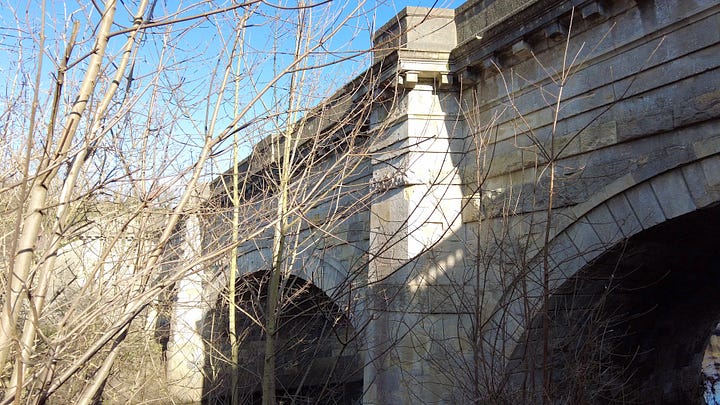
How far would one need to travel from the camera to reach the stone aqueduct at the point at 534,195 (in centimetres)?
342

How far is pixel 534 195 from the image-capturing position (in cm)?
297

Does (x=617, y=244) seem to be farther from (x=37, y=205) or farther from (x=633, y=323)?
(x=37, y=205)

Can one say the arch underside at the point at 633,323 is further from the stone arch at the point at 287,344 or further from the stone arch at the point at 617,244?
the stone arch at the point at 287,344

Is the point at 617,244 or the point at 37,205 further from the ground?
the point at 617,244

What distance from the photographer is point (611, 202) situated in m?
3.95

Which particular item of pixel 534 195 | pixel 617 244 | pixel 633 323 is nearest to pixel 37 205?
pixel 534 195

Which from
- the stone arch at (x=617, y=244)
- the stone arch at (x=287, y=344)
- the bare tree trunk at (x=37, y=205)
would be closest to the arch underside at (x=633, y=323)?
the stone arch at (x=617, y=244)

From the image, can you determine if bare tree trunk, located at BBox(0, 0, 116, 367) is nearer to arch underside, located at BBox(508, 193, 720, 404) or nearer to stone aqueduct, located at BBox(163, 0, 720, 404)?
stone aqueduct, located at BBox(163, 0, 720, 404)

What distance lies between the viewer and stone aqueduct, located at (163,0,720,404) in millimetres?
3416

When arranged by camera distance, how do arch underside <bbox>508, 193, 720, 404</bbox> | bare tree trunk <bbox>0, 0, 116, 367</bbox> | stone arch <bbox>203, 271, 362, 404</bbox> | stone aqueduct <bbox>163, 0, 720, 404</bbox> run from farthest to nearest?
stone arch <bbox>203, 271, 362, 404</bbox> → stone aqueduct <bbox>163, 0, 720, 404</bbox> → arch underside <bbox>508, 193, 720, 404</bbox> → bare tree trunk <bbox>0, 0, 116, 367</bbox>

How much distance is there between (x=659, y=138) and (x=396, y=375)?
2.67 metres

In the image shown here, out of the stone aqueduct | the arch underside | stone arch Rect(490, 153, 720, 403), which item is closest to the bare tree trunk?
the stone aqueduct

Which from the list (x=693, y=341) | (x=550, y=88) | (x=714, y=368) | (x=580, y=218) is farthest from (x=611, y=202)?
(x=714, y=368)

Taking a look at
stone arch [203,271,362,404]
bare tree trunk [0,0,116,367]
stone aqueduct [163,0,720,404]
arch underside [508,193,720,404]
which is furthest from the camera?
stone arch [203,271,362,404]
